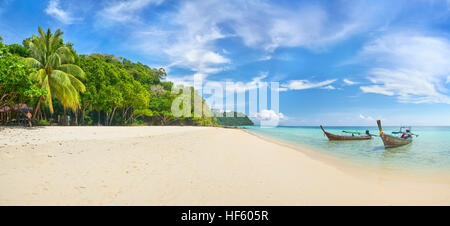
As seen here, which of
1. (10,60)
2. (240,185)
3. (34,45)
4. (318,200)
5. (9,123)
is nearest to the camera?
(318,200)

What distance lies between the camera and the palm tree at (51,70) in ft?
51.7

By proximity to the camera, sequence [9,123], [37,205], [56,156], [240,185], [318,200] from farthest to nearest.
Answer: [9,123] < [56,156] < [240,185] < [318,200] < [37,205]

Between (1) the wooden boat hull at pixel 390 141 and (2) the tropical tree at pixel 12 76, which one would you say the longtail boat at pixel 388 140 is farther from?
(2) the tropical tree at pixel 12 76

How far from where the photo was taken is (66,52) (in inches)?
748

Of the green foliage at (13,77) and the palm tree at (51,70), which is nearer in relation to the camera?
the green foliage at (13,77)

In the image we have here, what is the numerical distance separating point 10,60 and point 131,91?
54.4 ft

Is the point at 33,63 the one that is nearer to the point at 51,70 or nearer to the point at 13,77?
the point at 51,70

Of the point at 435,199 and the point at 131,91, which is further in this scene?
the point at 131,91

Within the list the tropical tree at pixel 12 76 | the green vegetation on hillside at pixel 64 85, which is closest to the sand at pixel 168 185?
the tropical tree at pixel 12 76

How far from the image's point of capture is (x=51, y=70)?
16.9m

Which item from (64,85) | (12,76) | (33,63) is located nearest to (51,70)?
(33,63)

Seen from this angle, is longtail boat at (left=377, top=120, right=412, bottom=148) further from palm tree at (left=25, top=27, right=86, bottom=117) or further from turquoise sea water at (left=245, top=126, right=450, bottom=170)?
palm tree at (left=25, top=27, right=86, bottom=117)
